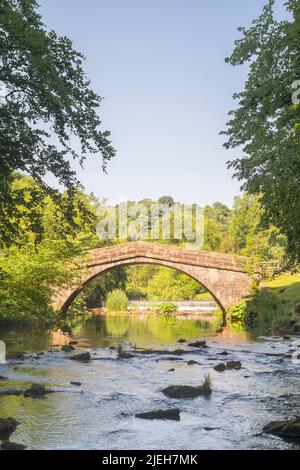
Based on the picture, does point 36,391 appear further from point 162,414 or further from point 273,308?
point 273,308

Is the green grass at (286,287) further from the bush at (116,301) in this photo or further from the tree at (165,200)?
the tree at (165,200)

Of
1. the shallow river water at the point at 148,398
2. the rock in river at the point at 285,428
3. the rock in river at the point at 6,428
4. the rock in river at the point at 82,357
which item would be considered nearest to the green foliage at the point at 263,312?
the shallow river water at the point at 148,398

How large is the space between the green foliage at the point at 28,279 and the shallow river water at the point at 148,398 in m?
1.75

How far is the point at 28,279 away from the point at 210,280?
62.3 feet

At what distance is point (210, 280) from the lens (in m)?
36.9

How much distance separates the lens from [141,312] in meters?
49.3

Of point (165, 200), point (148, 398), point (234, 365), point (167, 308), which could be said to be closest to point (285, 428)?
point (148, 398)

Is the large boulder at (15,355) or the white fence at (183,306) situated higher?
the white fence at (183,306)

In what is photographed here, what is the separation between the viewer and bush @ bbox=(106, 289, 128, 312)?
4947cm

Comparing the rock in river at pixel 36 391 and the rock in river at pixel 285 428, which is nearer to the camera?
the rock in river at pixel 285 428

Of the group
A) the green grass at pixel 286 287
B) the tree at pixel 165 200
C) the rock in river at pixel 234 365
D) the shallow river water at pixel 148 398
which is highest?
the tree at pixel 165 200

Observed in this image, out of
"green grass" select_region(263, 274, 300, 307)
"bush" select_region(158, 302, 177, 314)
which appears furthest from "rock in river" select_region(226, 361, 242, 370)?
"bush" select_region(158, 302, 177, 314)

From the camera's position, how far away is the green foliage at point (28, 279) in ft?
57.3
